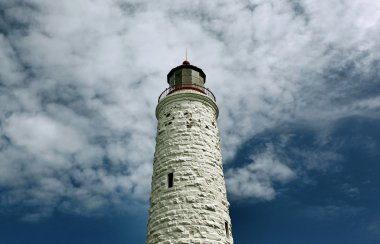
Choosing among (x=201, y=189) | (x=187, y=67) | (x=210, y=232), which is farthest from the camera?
(x=187, y=67)

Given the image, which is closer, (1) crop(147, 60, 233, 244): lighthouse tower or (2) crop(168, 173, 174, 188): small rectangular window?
(1) crop(147, 60, 233, 244): lighthouse tower

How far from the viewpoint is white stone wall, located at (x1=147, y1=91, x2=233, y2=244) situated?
13.3m

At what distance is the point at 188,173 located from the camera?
14.5 meters

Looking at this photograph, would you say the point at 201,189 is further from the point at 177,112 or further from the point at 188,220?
the point at 177,112

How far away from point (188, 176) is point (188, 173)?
14 cm

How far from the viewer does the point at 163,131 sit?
1633 cm

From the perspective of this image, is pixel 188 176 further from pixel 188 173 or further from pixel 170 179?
pixel 170 179

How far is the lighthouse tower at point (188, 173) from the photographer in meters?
13.3

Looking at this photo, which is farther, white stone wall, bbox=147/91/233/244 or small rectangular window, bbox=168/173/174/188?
small rectangular window, bbox=168/173/174/188

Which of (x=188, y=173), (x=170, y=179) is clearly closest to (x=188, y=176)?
(x=188, y=173)

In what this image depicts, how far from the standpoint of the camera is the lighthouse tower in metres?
13.3

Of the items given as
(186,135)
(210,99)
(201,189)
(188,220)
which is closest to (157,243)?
(188,220)

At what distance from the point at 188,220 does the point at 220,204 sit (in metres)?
1.70

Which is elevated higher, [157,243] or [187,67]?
[187,67]
